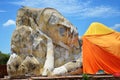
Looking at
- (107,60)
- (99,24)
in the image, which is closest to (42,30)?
(99,24)

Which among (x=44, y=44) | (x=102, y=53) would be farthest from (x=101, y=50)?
(x=44, y=44)

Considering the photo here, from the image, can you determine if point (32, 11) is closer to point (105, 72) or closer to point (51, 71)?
point (51, 71)

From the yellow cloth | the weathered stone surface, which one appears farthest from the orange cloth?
the weathered stone surface

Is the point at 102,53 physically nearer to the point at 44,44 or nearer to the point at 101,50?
the point at 101,50

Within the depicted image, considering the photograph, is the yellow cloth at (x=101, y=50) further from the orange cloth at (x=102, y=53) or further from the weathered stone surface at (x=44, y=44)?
the weathered stone surface at (x=44, y=44)

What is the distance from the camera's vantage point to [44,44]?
14.3m

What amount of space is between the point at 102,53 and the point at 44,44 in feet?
10.9

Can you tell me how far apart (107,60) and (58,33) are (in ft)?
11.2

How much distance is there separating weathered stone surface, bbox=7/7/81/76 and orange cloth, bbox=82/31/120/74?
2.13 meters

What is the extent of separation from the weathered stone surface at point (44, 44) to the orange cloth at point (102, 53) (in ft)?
6.98

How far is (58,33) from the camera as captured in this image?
47.1 feet

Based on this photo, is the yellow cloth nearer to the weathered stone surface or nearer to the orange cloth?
the orange cloth

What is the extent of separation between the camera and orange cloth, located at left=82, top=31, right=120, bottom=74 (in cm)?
1135

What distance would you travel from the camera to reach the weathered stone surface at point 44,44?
1405cm
